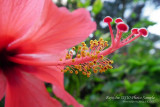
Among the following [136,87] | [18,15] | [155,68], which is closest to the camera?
[18,15]

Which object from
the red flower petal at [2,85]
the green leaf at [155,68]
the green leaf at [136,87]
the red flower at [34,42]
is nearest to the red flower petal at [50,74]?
the red flower at [34,42]

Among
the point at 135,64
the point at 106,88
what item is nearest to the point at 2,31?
the point at 106,88

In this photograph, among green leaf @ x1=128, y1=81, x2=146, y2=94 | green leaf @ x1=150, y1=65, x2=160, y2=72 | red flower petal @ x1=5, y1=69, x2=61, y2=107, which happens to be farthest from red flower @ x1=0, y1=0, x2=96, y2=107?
green leaf @ x1=150, y1=65, x2=160, y2=72

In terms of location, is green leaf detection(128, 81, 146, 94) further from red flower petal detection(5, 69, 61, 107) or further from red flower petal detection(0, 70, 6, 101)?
red flower petal detection(0, 70, 6, 101)

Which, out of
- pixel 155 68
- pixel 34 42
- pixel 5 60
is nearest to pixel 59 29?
pixel 34 42

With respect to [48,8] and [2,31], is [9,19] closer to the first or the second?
[2,31]

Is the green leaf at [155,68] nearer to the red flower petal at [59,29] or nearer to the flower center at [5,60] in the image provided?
the red flower petal at [59,29]

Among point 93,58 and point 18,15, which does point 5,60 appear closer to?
point 18,15
